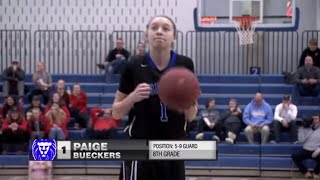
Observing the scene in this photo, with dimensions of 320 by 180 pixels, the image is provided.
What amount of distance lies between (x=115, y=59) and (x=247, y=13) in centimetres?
376

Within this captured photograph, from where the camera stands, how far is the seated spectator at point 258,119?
13891 millimetres

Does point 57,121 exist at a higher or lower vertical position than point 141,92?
lower

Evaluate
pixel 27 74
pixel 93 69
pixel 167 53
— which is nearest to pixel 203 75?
pixel 93 69

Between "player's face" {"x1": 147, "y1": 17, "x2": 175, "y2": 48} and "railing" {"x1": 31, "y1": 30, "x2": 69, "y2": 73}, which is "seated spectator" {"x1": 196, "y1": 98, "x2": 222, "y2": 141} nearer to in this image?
"railing" {"x1": 31, "y1": 30, "x2": 69, "y2": 73}

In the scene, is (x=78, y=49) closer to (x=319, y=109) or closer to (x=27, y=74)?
(x=27, y=74)

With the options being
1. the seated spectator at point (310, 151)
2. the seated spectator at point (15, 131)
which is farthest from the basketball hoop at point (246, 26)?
the seated spectator at point (15, 131)

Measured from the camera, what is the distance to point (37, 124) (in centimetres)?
1386

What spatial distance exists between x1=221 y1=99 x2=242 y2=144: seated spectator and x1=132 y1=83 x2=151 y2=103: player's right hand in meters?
9.96

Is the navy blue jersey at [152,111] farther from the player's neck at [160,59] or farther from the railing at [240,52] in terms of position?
the railing at [240,52]

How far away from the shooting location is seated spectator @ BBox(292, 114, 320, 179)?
42.7 ft

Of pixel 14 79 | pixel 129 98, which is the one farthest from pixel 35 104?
pixel 129 98

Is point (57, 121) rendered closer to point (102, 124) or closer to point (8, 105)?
point (102, 124)

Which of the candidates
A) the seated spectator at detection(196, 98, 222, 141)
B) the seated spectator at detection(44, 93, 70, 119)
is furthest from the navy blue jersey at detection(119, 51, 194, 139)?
the seated spectator at detection(44, 93, 70, 119)

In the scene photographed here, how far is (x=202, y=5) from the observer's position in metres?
18.2
